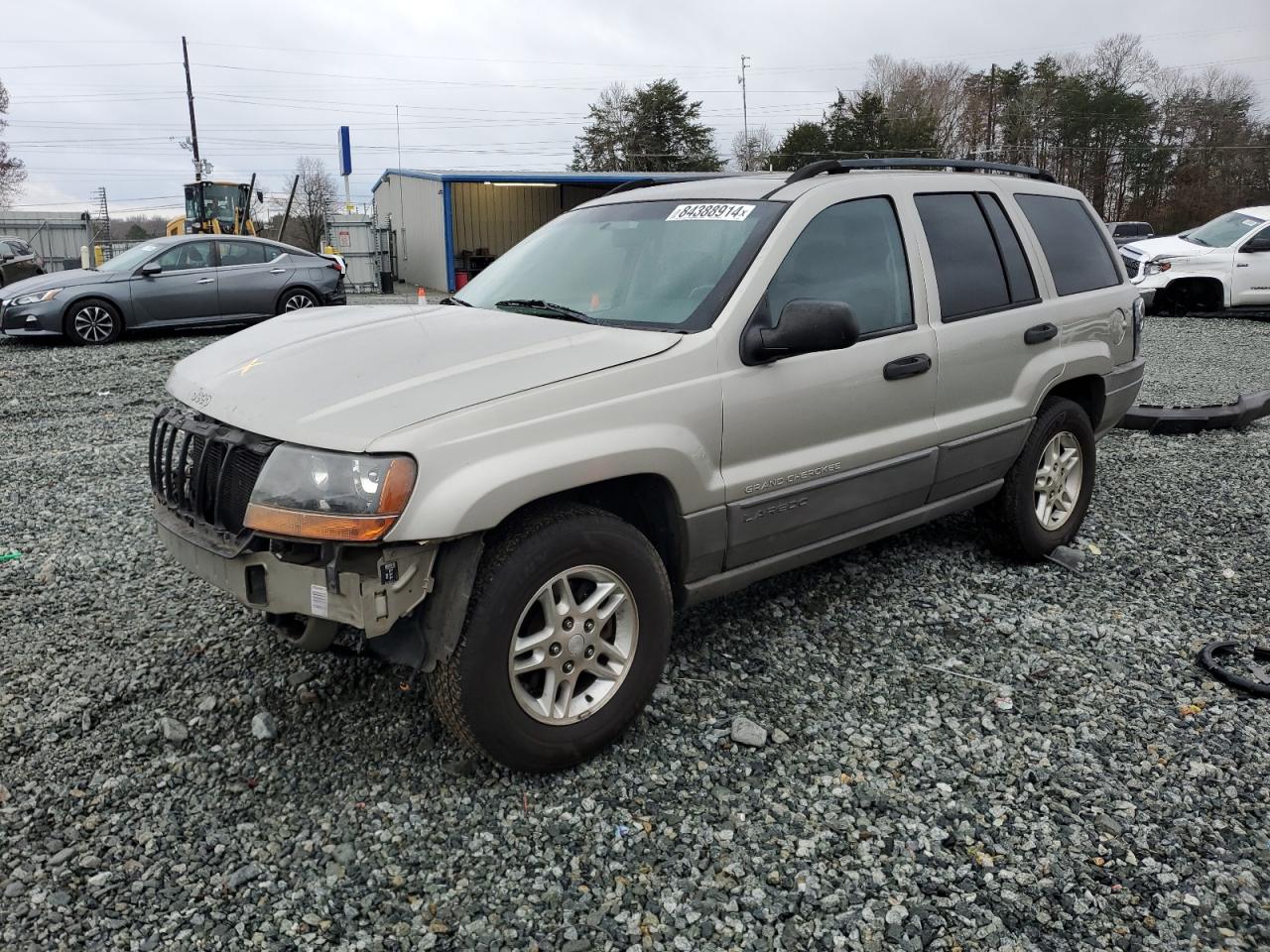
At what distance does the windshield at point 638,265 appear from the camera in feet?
11.1

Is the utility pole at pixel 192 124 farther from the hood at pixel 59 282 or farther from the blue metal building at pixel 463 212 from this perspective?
the hood at pixel 59 282

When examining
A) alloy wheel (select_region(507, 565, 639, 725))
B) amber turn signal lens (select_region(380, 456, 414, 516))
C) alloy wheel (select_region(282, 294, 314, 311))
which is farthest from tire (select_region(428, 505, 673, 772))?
alloy wheel (select_region(282, 294, 314, 311))

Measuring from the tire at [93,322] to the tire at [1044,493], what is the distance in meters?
12.1

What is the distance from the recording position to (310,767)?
10.00ft

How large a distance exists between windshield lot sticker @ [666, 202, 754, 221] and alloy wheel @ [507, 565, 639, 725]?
1.53 m

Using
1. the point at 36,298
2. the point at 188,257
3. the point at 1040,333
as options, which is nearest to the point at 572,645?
the point at 1040,333

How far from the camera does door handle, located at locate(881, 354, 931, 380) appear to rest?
12.2 feet

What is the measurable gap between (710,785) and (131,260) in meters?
13.1

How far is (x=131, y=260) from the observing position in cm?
1314

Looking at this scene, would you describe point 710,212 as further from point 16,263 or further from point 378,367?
point 16,263

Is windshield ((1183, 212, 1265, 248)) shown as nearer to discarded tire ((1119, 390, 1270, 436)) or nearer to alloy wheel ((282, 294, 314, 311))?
discarded tire ((1119, 390, 1270, 436))

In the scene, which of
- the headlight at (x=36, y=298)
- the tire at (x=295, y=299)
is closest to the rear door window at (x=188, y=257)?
the tire at (x=295, y=299)

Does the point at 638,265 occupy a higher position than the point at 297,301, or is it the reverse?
the point at 638,265

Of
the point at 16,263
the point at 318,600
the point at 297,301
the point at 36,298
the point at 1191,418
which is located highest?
the point at 16,263
